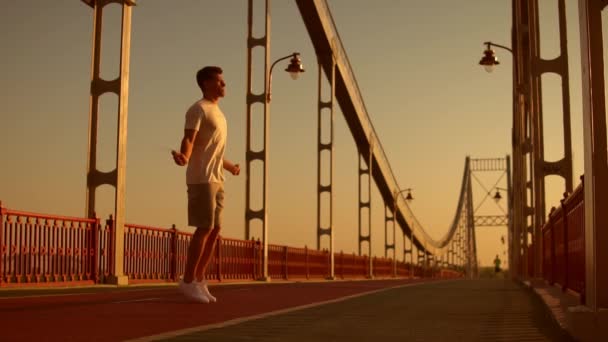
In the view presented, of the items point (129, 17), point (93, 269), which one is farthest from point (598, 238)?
point (129, 17)

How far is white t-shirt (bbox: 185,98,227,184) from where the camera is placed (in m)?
8.20

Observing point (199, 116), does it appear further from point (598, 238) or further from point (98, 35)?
point (98, 35)

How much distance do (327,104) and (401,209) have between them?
114 feet

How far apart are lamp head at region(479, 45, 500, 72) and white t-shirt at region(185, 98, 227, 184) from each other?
2140cm

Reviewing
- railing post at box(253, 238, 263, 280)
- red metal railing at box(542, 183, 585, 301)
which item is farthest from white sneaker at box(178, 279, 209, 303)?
railing post at box(253, 238, 263, 280)

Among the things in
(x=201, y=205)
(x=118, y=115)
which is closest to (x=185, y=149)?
(x=201, y=205)

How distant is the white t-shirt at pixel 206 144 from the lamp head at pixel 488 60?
843 inches

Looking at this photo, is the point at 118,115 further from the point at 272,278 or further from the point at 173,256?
the point at 272,278

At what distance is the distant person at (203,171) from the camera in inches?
320

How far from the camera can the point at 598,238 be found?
4.85 metres

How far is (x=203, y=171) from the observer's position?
26.9 feet

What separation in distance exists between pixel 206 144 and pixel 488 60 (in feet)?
71.4

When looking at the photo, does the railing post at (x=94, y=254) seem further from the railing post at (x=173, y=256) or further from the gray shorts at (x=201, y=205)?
the gray shorts at (x=201, y=205)

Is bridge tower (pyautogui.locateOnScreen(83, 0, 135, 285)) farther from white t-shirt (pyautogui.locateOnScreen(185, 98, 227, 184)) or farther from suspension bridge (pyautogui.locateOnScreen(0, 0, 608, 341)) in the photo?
white t-shirt (pyautogui.locateOnScreen(185, 98, 227, 184))
